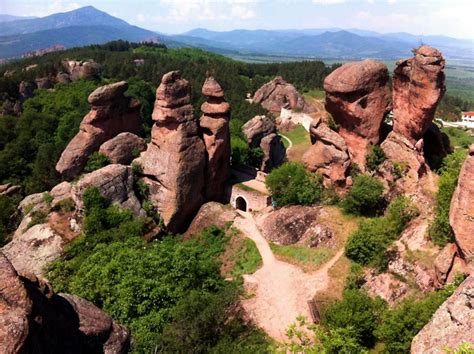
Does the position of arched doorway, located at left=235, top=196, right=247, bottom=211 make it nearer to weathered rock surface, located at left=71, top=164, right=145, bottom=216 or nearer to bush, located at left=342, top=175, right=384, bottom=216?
weathered rock surface, located at left=71, top=164, right=145, bottom=216

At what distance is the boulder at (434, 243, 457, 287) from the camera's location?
20.8 meters

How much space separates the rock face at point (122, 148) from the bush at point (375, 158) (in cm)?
2174

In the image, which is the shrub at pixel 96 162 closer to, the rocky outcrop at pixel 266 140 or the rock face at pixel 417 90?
the rocky outcrop at pixel 266 140

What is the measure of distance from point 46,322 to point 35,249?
21.4 m

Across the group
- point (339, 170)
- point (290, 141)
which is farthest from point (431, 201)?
point (290, 141)

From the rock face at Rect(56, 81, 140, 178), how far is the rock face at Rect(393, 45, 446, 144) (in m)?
27.3

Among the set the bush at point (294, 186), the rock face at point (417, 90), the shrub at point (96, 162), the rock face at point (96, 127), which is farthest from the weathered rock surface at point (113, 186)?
the rock face at point (417, 90)

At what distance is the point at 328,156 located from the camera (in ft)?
117

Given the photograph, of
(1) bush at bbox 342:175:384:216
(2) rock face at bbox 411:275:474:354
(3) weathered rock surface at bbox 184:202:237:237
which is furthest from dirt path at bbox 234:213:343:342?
(2) rock face at bbox 411:275:474:354

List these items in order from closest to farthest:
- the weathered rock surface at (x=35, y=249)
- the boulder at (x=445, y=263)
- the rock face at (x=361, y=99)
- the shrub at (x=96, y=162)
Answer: the boulder at (x=445, y=263) → the weathered rock surface at (x=35, y=249) → the rock face at (x=361, y=99) → the shrub at (x=96, y=162)

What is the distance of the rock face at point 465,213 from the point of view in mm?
18547

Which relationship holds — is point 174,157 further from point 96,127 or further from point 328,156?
point 328,156

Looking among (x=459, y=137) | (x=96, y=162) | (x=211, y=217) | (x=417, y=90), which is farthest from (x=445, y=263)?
(x=459, y=137)

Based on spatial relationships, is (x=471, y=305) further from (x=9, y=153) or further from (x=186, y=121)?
(x=9, y=153)
